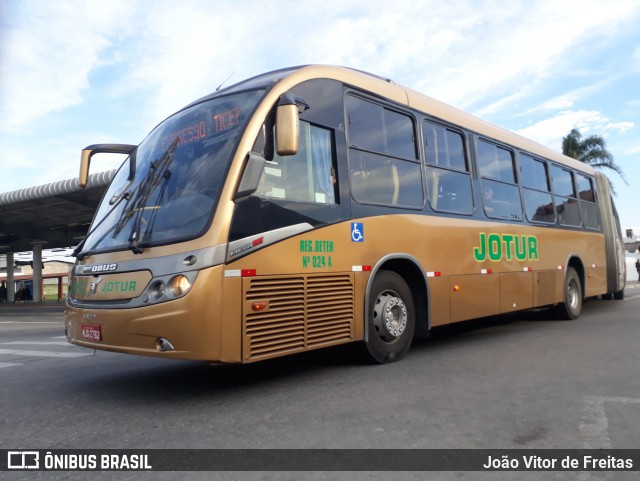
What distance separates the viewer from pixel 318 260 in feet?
16.6

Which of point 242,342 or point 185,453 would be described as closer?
point 185,453

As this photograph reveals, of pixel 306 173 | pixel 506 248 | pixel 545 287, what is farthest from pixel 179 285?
pixel 545 287

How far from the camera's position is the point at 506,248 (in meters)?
8.21

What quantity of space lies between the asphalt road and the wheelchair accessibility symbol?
1.31 m

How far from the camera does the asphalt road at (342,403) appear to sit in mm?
3498

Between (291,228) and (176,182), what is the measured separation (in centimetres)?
112

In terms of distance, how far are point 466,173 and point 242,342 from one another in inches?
179

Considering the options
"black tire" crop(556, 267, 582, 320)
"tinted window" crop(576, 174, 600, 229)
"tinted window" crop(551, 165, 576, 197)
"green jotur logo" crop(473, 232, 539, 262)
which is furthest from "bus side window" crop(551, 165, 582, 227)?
"green jotur logo" crop(473, 232, 539, 262)

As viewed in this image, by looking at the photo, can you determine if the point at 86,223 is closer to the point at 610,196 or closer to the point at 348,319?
the point at 610,196

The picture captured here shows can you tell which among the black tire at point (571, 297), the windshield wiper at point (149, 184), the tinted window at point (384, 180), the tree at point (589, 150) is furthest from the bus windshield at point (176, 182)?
the tree at point (589, 150)

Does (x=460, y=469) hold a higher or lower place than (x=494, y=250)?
lower

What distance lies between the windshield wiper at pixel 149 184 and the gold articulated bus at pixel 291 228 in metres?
0.02

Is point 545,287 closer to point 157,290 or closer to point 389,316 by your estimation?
point 389,316

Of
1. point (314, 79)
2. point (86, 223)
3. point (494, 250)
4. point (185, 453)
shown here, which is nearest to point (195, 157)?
point (314, 79)
